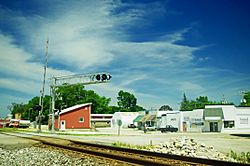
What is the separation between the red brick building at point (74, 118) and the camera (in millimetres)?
67062

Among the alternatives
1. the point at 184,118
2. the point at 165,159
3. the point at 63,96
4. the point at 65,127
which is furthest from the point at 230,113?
the point at 63,96

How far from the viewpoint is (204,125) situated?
61906mm

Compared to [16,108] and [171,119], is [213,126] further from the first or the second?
[16,108]

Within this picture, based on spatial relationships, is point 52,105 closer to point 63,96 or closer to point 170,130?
point 170,130

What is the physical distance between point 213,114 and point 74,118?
3082cm

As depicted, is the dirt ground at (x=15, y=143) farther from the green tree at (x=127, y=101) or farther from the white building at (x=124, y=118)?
the green tree at (x=127, y=101)

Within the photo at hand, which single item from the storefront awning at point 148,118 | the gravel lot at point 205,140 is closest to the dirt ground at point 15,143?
the gravel lot at point 205,140

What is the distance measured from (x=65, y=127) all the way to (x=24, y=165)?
56.8 m

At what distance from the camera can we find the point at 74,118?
68125mm

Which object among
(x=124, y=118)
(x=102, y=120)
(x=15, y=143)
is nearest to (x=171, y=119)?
(x=124, y=118)

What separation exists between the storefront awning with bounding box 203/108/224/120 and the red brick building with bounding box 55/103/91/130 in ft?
88.6

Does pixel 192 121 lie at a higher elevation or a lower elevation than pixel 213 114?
lower

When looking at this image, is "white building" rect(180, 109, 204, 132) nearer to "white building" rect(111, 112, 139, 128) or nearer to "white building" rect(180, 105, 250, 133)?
"white building" rect(180, 105, 250, 133)

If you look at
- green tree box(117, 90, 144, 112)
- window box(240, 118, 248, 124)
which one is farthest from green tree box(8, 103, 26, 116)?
window box(240, 118, 248, 124)
